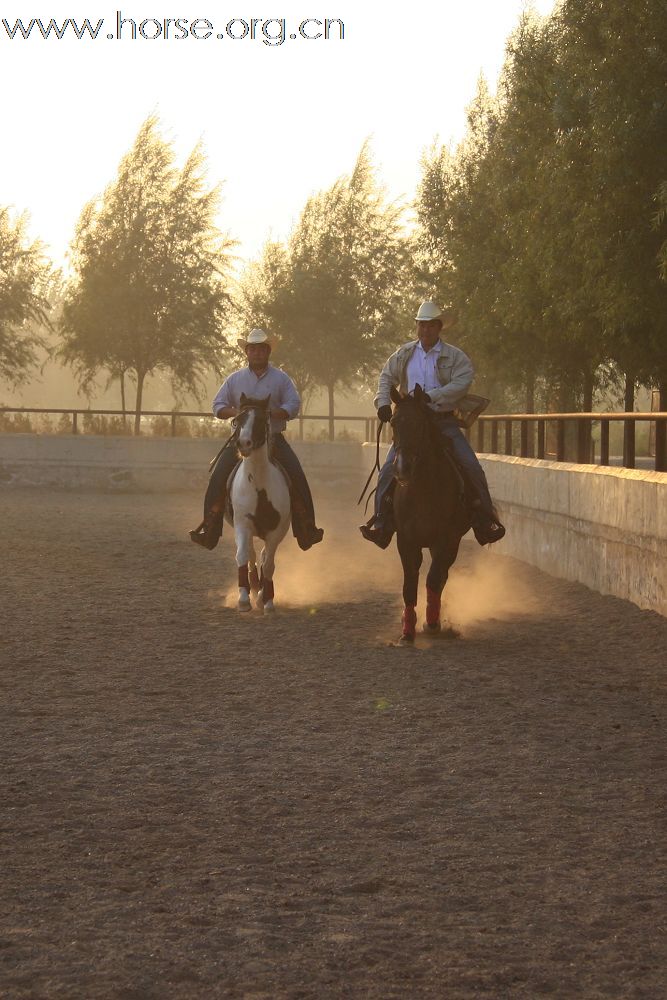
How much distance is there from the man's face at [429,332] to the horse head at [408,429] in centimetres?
64

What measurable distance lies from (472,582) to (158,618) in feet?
15.2

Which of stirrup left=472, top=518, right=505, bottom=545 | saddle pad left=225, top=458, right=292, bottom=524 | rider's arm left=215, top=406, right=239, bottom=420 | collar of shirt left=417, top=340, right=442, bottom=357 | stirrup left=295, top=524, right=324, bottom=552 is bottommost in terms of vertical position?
stirrup left=295, top=524, right=324, bottom=552

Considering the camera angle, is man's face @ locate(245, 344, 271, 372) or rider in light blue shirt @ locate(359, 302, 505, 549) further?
man's face @ locate(245, 344, 271, 372)

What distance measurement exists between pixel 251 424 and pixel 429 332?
1.84 m

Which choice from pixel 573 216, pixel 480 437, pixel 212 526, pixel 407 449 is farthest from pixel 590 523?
pixel 573 216

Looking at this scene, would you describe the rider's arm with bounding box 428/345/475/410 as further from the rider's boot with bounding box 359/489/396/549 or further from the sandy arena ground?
the sandy arena ground

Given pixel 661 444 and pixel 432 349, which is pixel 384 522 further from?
pixel 661 444

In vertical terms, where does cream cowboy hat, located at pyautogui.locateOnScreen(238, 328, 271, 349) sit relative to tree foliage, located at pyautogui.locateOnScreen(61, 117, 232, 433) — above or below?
below

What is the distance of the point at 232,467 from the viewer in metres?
13.8

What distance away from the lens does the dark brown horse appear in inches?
437

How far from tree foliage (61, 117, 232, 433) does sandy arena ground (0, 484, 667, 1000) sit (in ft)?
121

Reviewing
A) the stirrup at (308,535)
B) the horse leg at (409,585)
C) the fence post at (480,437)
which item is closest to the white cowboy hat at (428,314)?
the horse leg at (409,585)

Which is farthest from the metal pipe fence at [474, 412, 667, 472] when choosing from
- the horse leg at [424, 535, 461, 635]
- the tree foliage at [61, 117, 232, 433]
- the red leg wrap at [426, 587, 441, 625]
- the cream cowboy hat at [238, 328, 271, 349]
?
the tree foliage at [61, 117, 232, 433]

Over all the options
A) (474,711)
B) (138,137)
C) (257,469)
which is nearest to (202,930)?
(474,711)
